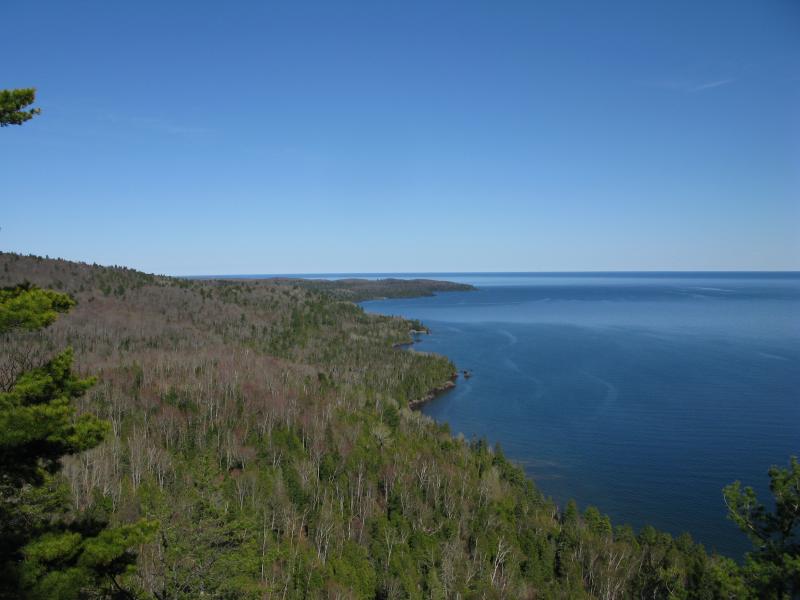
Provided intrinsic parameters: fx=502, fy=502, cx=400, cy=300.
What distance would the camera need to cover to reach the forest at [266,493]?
10469mm

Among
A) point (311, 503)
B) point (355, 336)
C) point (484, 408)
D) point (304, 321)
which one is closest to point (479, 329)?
point (355, 336)

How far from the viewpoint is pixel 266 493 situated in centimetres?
4388

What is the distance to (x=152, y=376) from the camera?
69.1 m

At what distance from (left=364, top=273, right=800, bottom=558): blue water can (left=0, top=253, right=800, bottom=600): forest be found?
585 centimetres

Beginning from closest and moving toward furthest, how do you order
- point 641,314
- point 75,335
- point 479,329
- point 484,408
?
1. point 484,408
2. point 75,335
3. point 479,329
4. point 641,314

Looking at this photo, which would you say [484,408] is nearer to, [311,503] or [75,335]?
[311,503]

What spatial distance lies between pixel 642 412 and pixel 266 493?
53.9 metres

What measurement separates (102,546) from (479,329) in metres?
155

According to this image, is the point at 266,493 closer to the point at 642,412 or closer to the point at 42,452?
the point at 42,452

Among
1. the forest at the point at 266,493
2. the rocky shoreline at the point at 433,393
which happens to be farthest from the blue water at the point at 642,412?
the forest at the point at 266,493

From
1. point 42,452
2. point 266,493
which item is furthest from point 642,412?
point 42,452

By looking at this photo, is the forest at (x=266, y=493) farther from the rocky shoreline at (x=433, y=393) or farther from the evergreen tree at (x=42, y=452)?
the rocky shoreline at (x=433, y=393)

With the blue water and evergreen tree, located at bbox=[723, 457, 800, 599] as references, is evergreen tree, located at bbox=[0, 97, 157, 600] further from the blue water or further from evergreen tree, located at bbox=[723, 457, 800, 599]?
the blue water

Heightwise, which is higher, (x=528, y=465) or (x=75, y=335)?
(x=75, y=335)
